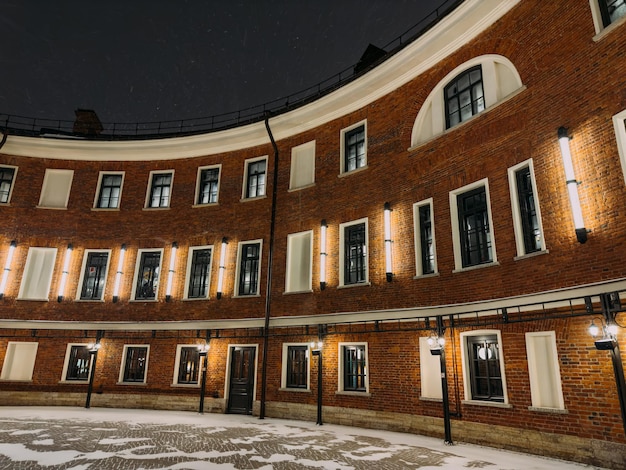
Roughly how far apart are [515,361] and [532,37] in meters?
7.98

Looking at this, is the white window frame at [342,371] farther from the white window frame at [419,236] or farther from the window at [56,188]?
the window at [56,188]

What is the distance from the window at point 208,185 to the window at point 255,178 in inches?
56.4

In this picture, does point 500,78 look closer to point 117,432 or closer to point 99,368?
point 117,432

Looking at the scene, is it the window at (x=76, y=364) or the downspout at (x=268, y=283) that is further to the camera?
the window at (x=76, y=364)

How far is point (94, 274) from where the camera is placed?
59.7 ft

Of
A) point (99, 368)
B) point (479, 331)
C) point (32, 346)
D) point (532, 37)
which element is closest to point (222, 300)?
point (99, 368)

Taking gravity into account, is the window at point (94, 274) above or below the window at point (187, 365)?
above

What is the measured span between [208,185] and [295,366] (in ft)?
29.5

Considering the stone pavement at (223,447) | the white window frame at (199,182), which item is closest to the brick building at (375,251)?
the white window frame at (199,182)

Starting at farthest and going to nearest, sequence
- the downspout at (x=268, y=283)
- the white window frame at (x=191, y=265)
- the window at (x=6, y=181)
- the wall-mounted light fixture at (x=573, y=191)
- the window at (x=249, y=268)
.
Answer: the window at (x=6, y=181)
the white window frame at (x=191, y=265)
the window at (x=249, y=268)
the downspout at (x=268, y=283)
the wall-mounted light fixture at (x=573, y=191)

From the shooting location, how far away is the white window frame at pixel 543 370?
8719mm

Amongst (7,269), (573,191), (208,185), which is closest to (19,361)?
(7,269)

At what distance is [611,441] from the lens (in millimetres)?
7633

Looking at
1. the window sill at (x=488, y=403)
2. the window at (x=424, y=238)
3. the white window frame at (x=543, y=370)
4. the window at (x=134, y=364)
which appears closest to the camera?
the white window frame at (x=543, y=370)
